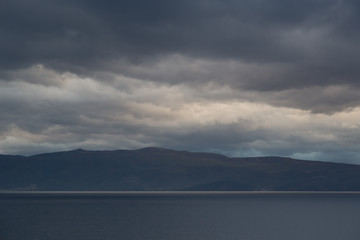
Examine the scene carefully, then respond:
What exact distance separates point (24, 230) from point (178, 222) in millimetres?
54209

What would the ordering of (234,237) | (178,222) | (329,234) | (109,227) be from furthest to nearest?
(178,222)
(109,227)
(329,234)
(234,237)

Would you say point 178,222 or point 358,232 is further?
point 178,222

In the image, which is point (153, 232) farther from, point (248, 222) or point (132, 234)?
point (248, 222)

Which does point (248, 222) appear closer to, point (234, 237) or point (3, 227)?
point (234, 237)

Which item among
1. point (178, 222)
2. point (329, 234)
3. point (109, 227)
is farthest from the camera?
point (178, 222)

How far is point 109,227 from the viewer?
5472 inches

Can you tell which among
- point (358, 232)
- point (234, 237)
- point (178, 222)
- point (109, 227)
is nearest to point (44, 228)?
point (109, 227)

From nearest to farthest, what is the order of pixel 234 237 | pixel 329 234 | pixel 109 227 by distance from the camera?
pixel 234 237
pixel 329 234
pixel 109 227

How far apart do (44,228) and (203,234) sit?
48243 mm

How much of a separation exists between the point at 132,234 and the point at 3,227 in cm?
4610

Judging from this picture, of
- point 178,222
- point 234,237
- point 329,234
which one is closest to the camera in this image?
point 234,237

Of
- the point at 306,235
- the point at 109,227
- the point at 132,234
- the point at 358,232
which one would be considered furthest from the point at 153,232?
the point at 358,232

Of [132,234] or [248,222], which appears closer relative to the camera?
[132,234]

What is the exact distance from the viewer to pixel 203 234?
126 metres
